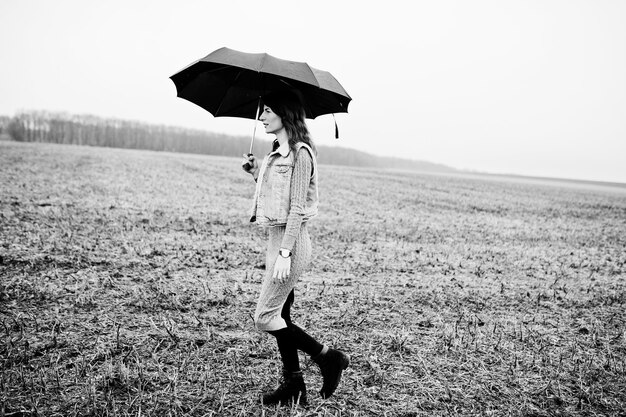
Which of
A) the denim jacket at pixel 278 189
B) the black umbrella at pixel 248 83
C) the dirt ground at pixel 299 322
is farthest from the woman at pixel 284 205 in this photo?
the dirt ground at pixel 299 322

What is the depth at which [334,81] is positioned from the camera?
3451 millimetres

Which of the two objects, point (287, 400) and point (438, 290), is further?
point (438, 290)

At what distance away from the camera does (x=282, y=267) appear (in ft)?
9.11

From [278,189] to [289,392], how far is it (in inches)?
65.7

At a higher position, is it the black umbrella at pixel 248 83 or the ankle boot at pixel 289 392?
the black umbrella at pixel 248 83

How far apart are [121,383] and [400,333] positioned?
10.2 ft

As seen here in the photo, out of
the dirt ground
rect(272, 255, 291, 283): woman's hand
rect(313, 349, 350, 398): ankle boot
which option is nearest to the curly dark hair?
rect(272, 255, 291, 283): woman's hand

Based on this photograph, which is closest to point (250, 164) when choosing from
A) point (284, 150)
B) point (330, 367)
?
point (284, 150)

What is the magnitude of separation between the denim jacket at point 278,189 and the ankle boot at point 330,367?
1149 mm

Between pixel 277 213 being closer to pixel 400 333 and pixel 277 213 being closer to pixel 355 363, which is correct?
pixel 355 363

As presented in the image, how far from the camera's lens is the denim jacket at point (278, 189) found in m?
2.84

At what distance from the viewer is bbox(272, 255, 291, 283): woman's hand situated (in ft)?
9.09

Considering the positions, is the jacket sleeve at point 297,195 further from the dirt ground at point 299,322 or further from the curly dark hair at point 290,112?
the dirt ground at point 299,322

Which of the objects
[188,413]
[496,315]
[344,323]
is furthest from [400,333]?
[188,413]
